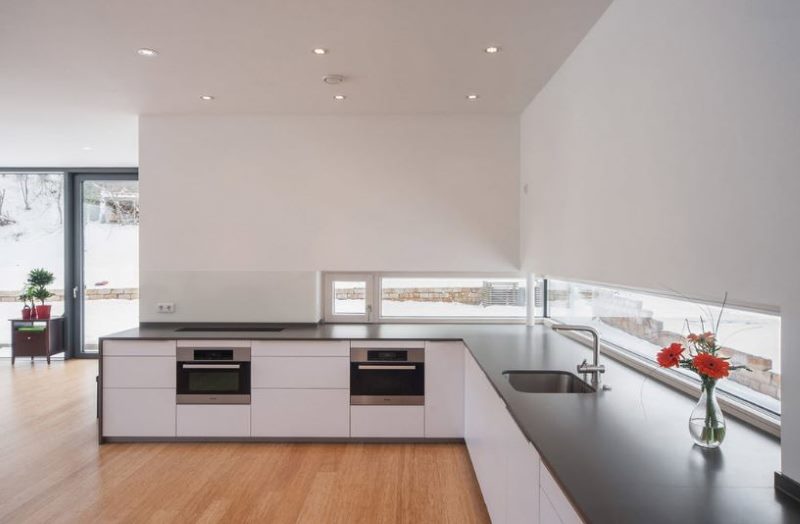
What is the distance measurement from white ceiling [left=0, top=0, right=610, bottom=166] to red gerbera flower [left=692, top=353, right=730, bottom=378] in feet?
5.76

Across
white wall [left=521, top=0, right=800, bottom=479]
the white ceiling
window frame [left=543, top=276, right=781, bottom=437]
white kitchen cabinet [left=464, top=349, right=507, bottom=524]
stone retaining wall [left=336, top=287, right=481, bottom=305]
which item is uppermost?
the white ceiling

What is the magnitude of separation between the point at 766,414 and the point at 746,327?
0.32m

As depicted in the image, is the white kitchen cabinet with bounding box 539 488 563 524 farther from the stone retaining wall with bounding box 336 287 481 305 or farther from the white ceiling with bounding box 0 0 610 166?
the stone retaining wall with bounding box 336 287 481 305

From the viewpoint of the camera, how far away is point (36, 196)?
7.19 m

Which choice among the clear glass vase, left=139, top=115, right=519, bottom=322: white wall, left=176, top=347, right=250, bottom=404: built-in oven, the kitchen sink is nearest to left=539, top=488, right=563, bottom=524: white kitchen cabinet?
the clear glass vase

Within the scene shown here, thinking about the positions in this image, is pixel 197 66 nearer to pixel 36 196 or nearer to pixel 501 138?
pixel 501 138

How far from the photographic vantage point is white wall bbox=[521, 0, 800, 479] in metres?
1.39

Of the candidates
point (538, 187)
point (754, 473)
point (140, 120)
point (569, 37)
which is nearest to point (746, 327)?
point (754, 473)

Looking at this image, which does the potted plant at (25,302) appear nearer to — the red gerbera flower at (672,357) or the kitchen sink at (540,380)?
the kitchen sink at (540,380)

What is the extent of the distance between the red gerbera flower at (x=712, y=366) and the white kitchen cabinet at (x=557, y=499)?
1.81 ft

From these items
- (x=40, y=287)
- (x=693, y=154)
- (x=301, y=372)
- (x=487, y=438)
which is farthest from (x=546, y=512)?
(x=40, y=287)

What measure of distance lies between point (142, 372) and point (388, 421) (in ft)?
6.21

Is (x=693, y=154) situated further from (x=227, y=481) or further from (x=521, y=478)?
(x=227, y=481)

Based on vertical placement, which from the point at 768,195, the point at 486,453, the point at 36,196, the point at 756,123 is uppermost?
the point at 36,196
